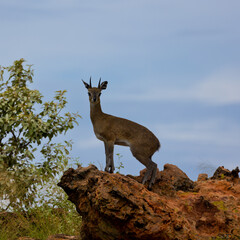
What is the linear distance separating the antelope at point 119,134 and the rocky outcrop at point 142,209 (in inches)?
55.6

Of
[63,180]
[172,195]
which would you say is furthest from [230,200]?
[63,180]

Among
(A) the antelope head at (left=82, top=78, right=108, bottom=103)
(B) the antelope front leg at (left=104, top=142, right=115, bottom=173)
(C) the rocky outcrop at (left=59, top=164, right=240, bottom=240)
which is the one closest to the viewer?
(C) the rocky outcrop at (left=59, top=164, right=240, bottom=240)

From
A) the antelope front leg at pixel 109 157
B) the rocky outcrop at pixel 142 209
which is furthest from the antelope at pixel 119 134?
the rocky outcrop at pixel 142 209

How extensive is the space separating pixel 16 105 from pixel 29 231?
437 cm

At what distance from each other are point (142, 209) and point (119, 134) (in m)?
3.98

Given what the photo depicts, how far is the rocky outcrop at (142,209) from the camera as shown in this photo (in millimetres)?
6035

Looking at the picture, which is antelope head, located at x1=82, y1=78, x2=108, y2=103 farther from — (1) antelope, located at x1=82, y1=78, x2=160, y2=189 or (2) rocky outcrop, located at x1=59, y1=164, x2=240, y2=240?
(2) rocky outcrop, located at x1=59, y1=164, x2=240, y2=240

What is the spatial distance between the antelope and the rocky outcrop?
141cm

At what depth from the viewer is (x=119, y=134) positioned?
32.4 feet

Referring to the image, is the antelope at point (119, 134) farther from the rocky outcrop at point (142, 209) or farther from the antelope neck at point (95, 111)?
the rocky outcrop at point (142, 209)

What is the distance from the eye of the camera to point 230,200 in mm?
7449

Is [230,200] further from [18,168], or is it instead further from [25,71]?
[25,71]

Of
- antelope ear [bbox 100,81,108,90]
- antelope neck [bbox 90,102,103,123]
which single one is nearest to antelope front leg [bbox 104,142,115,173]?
antelope neck [bbox 90,102,103,123]

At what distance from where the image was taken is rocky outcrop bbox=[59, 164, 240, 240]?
6.04 meters
